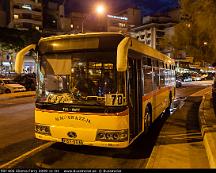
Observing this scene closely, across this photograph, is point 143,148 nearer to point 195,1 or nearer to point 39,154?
point 39,154

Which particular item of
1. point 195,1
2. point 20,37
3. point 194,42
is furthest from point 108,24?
point 195,1

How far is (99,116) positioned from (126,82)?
1.02m

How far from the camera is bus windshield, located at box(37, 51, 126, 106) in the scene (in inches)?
305

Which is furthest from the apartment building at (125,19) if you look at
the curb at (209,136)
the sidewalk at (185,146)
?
the sidewalk at (185,146)

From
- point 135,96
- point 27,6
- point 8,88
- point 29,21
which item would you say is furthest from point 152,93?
point 27,6

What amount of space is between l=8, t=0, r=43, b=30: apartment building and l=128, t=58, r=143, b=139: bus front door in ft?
233

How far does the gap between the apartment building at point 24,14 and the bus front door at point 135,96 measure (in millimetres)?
71044

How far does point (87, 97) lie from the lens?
7914 millimetres

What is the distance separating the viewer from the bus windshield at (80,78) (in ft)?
25.4

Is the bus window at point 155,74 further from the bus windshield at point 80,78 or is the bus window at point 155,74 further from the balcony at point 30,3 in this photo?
the balcony at point 30,3

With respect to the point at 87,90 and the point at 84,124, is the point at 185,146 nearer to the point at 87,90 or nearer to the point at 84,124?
the point at 84,124

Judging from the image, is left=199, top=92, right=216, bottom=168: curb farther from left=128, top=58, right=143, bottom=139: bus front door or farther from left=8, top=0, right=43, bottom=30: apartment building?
left=8, top=0, right=43, bottom=30: apartment building

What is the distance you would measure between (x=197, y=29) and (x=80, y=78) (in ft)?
27.6

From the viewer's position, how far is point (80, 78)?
8219 mm
